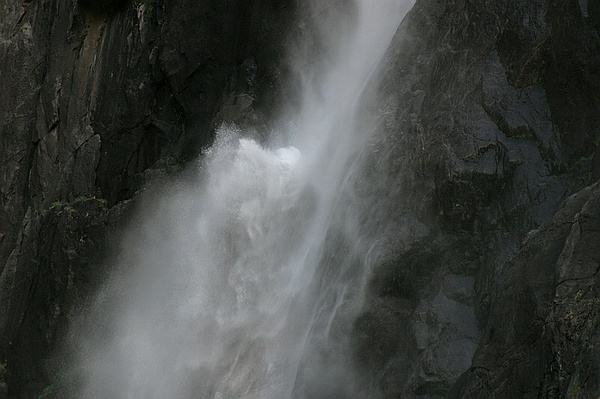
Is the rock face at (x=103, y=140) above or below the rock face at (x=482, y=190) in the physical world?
above

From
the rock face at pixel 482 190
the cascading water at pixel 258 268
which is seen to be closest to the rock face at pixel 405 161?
the rock face at pixel 482 190

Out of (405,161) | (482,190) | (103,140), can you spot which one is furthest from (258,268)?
(103,140)

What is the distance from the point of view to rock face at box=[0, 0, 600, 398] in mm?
10195

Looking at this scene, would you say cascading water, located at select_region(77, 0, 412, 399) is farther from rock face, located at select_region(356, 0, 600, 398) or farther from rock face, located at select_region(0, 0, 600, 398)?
rock face, located at select_region(356, 0, 600, 398)

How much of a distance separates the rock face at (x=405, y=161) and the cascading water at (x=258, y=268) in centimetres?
85

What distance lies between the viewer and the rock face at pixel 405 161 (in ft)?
33.4

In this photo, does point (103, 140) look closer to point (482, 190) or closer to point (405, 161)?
point (405, 161)

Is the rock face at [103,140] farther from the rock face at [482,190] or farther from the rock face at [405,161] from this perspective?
the rock face at [482,190]

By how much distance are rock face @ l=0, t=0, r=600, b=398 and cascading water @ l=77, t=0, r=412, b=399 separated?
85 centimetres

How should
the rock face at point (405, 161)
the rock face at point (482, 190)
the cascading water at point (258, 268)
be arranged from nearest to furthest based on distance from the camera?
1. the rock face at point (405, 161)
2. the rock face at point (482, 190)
3. the cascading water at point (258, 268)

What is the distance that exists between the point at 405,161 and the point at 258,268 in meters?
5.09

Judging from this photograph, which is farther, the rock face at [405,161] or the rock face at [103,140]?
the rock face at [103,140]

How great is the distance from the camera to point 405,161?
14148mm

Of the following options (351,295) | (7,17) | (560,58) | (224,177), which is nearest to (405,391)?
(351,295)
